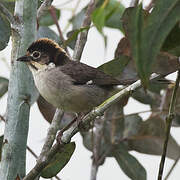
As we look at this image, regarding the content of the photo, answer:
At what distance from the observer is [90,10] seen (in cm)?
207

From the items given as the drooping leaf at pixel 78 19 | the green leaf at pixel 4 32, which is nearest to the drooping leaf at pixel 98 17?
the green leaf at pixel 4 32

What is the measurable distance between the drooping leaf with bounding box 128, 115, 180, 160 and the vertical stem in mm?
749

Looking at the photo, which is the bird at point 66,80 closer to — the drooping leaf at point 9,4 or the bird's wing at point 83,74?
the bird's wing at point 83,74

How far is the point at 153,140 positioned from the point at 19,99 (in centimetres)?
83

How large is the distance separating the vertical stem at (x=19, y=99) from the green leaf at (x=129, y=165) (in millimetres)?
619

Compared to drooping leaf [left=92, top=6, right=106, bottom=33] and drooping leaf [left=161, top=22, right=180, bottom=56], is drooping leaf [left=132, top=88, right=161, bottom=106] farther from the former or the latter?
drooping leaf [left=161, top=22, right=180, bottom=56]

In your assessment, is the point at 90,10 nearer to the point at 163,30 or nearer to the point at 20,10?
the point at 20,10

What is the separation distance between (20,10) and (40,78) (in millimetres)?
887

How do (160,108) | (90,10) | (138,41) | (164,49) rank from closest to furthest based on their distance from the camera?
(138,41) → (164,49) → (90,10) → (160,108)

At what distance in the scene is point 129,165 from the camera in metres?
2.11

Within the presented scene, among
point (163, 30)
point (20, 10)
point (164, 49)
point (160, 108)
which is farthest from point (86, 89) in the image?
point (163, 30)

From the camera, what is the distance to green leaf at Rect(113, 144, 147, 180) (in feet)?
6.75

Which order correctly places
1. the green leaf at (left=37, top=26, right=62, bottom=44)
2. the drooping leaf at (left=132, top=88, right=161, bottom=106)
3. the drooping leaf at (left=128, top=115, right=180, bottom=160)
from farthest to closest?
the drooping leaf at (left=132, top=88, right=161, bottom=106) → the green leaf at (left=37, top=26, right=62, bottom=44) → the drooping leaf at (left=128, top=115, right=180, bottom=160)

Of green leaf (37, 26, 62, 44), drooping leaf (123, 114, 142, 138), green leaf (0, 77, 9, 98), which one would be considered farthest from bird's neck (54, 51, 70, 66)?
drooping leaf (123, 114, 142, 138)
